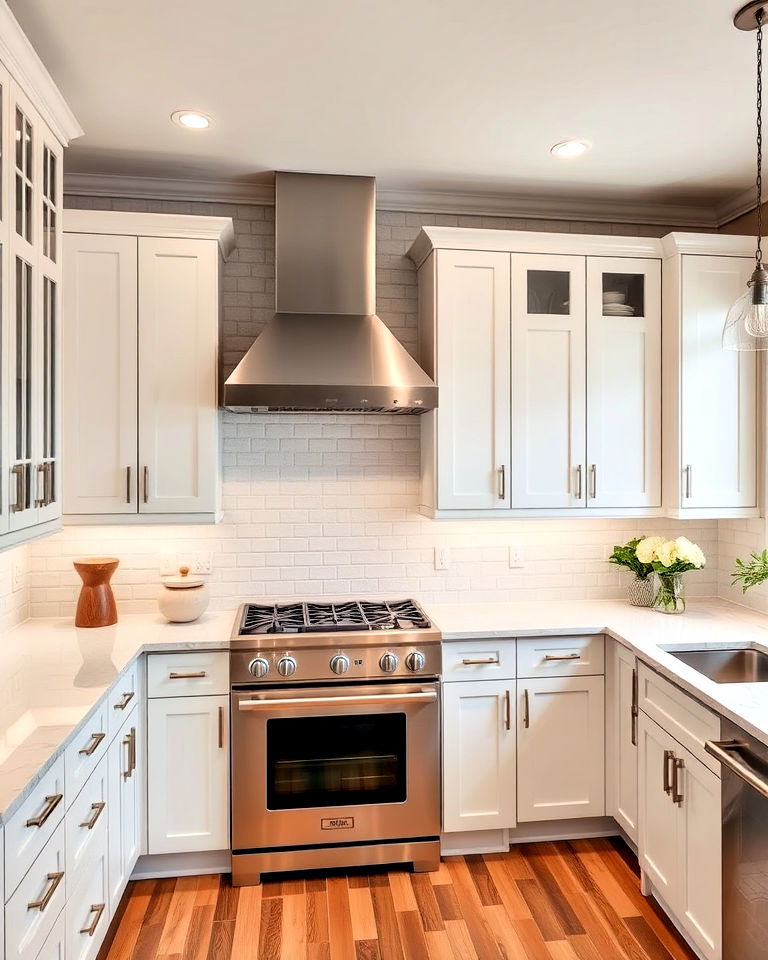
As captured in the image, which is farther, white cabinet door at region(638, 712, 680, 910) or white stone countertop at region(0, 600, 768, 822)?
white cabinet door at region(638, 712, 680, 910)

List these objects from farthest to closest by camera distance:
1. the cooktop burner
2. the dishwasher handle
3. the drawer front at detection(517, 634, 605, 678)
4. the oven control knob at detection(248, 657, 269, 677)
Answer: the drawer front at detection(517, 634, 605, 678)
the cooktop burner
the oven control knob at detection(248, 657, 269, 677)
the dishwasher handle

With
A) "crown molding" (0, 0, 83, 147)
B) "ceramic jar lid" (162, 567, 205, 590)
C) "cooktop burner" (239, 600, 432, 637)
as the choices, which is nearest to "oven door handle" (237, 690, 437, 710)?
"cooktop burner" (239, 600, 432, 637)

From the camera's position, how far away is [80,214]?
2.67 metres

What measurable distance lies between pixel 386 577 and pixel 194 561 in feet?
2.92

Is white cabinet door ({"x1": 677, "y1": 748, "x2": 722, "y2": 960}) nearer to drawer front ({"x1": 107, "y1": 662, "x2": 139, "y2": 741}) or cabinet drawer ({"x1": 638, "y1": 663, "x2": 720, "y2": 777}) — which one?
cabinet drawer ({"x1": 638, "y1": 663, "x2": 720, "y2": 777})

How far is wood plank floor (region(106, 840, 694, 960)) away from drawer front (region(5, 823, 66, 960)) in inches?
31.0

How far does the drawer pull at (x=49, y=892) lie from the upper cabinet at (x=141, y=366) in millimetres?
1357

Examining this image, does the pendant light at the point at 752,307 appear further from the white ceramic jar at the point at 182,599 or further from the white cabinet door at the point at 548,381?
the white ceramic jar at the point at 182,599

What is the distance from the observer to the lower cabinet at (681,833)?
2014 millimetres

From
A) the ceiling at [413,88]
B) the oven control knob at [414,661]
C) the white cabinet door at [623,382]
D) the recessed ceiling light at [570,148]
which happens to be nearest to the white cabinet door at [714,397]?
the white cabinet door at [623,382]

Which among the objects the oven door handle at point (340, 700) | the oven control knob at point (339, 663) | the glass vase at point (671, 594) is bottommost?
the oven door handle at point (340, 700)

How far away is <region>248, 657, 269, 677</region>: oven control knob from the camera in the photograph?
8.45ft

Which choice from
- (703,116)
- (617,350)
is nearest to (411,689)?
Answer: (617,350)

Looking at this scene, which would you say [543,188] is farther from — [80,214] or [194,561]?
[194,561]
